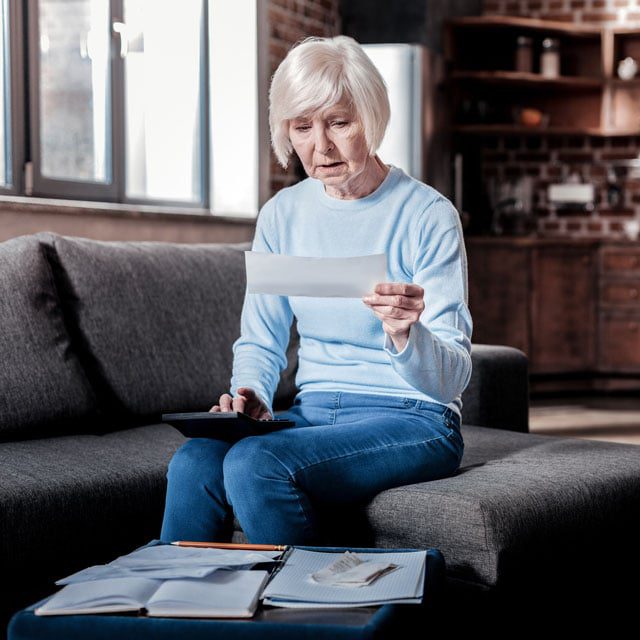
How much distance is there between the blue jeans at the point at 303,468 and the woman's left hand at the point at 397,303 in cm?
24

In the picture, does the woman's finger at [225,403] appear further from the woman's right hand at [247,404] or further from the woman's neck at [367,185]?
the woman's neck at [367,185]

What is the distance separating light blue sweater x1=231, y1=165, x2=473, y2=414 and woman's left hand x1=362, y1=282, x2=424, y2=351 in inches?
4.6

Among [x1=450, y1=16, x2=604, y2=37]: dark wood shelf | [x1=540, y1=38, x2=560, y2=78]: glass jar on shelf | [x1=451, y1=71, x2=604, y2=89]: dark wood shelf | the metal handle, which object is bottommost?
the metal handle

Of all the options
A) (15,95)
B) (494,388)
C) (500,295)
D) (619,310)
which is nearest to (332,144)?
(494,388)

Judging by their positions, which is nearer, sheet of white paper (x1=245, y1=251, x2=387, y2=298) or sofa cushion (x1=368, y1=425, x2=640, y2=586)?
sheet of white paper (x1=245, y1=251, x2=387, y2=298)

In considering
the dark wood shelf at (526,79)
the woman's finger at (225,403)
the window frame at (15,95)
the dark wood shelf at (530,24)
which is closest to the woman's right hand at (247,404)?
the woman's finger at (225,403)

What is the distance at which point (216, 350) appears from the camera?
271 centimetres

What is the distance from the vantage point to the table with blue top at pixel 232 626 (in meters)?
1.25

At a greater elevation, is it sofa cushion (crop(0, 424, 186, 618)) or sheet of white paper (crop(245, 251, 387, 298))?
sheet of white paper (crop(245, 251, 387, 298))

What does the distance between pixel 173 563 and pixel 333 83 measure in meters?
0.89


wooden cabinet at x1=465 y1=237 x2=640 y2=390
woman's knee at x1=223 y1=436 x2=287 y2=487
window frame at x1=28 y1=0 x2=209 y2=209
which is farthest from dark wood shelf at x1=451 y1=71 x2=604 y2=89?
woman's knee at x1=223 y1=436 x2=287 y2=487

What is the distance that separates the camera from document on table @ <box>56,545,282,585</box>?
141cm

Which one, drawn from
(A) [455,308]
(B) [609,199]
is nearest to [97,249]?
(A) [455,308]

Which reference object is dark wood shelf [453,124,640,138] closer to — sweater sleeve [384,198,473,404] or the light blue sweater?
the light blue sweater
